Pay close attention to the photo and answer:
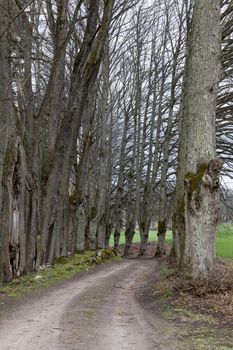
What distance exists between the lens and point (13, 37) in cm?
1334

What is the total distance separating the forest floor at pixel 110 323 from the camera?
5590 mm

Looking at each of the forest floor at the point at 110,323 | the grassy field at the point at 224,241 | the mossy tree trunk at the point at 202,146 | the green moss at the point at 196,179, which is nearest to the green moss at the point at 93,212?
the grassy field at the point at 224,241

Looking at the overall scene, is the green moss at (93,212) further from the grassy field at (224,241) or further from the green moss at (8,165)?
the green moss at (8,165)

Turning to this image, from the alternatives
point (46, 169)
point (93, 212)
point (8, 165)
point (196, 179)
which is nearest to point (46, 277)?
point (8, 165)

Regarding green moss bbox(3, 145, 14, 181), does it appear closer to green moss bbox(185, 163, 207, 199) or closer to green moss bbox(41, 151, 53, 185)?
green moss bbox(41, 151, 53, 185)

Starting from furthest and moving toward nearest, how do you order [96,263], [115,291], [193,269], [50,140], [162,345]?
[96,263]
[50,140]
[115,291]
[193,269]
[162,345]

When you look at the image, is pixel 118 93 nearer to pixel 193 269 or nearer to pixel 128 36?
pixel 128 36

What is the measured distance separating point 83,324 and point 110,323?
1.32ft

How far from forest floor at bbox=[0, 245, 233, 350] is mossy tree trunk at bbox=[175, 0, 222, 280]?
107 centimetres

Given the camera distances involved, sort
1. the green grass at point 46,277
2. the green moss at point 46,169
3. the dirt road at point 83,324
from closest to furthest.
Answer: the dirt road at point 83,324 < the green grass at point 46,277 < the green moss at point 46,169

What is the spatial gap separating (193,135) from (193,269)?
2.67 meters

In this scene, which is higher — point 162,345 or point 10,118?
point 10,118

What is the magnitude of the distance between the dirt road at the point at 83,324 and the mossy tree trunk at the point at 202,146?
1.66 metres

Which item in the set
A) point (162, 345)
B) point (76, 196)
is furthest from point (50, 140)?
point (162, 345)
